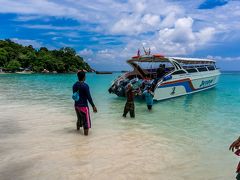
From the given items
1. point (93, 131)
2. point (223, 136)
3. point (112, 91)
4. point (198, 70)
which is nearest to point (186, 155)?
point (223, 136)

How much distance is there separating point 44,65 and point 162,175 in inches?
4105

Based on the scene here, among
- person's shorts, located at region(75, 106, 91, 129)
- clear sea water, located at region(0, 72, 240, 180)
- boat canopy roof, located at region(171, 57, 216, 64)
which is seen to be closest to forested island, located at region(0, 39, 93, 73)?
boat canopy roof, located at region(171, 57, 216, 64)

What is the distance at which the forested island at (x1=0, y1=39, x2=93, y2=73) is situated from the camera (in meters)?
94.4

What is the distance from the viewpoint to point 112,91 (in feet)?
59.7

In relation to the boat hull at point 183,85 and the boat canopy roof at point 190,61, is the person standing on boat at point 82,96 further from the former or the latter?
the boat canopy roof at point 190,61

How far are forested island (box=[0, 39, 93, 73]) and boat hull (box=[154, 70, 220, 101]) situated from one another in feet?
260

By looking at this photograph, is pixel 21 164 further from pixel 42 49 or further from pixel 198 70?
pixel 42 49

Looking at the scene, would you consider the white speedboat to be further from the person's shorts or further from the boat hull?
the person's shorts

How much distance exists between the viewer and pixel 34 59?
103 m

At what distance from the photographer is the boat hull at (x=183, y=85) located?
16703 mm

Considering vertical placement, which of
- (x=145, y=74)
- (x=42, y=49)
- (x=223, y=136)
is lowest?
(x=223, y=136)

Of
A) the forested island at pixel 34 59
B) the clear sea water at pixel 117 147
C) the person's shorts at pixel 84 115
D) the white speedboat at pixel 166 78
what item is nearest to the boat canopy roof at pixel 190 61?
the white speedboat at pixel 166 78

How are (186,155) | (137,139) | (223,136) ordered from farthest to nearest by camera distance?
(223,136), (137,139), (186,155)

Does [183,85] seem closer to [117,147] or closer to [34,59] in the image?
[117,147]
